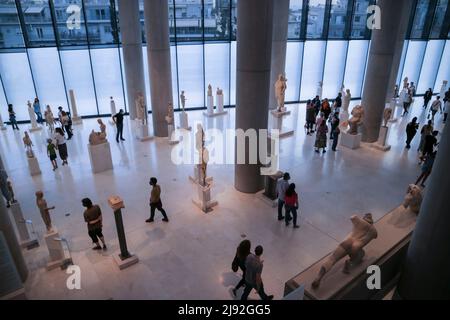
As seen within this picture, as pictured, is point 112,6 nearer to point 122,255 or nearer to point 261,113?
point 261,113

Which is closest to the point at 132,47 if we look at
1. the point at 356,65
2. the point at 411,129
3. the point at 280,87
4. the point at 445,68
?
the point at 280,87

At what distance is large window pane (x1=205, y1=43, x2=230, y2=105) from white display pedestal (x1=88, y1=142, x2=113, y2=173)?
9788 mm

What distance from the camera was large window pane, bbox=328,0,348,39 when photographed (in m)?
19.3

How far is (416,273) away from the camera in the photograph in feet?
18.3

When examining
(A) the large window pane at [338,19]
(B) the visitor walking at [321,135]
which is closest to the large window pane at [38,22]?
(B) the visitor walking at [321,135]

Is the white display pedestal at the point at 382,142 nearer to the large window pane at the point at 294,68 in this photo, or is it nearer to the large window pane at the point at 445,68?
the large window pane at the point at 294,68

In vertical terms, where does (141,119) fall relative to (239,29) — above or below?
below

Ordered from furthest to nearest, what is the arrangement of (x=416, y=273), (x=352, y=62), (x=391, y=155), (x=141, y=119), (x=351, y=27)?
(x=352, y=62) → (x=351, y=27) → (x=141, y=119) → (x=391, y=155) → (x=416, y=273)

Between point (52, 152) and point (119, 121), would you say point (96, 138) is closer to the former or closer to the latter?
point (52, 152)

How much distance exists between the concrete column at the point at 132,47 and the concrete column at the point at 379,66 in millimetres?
9711

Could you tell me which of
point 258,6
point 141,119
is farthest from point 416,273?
point 141,119

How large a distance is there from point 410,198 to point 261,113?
4195 millimetres

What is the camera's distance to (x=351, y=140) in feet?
42.2

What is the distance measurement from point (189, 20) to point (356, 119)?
410 inches
